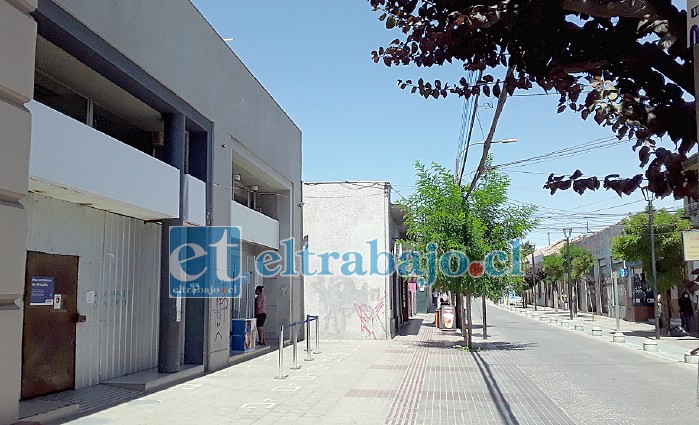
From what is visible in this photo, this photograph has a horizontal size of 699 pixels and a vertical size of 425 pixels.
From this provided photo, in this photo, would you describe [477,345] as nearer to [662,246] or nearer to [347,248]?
[347,248]

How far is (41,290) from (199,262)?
3980mm

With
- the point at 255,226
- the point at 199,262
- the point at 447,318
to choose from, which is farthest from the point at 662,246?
the point at 199,262

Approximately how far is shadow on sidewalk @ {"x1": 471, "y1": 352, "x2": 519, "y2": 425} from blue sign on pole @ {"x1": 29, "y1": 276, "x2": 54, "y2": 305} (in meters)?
7.14

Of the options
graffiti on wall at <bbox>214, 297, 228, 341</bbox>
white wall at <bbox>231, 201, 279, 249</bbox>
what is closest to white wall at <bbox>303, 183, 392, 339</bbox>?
white wall at <bbox>231, 201, 279, 249</bbox>

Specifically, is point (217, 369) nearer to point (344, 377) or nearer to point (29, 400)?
point (344, 377)

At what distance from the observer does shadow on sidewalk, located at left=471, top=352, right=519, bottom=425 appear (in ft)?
31.1

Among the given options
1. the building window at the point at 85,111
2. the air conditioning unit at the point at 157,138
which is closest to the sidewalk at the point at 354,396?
the air conditioning unit at the point at 157,138

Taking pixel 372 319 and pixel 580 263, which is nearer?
pixel 372 319

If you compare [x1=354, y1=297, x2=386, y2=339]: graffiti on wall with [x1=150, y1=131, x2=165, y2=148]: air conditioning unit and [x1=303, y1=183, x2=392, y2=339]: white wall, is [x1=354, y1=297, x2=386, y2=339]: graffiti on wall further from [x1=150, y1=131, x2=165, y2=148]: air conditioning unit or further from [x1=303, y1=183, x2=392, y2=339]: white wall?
[x1=150, y1=131, x2=165, y2=148]: air conditioning unit

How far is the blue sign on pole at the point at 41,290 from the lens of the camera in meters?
10.2

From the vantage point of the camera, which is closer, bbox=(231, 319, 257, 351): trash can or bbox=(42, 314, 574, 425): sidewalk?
bbox=(42, 314, 574, 425): sidewalk

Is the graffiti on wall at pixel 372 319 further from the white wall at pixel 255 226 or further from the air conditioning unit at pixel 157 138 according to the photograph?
the air conditioning unit at pixel 157 138

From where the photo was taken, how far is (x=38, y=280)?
10258 millimetres

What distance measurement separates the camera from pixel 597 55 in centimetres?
325
